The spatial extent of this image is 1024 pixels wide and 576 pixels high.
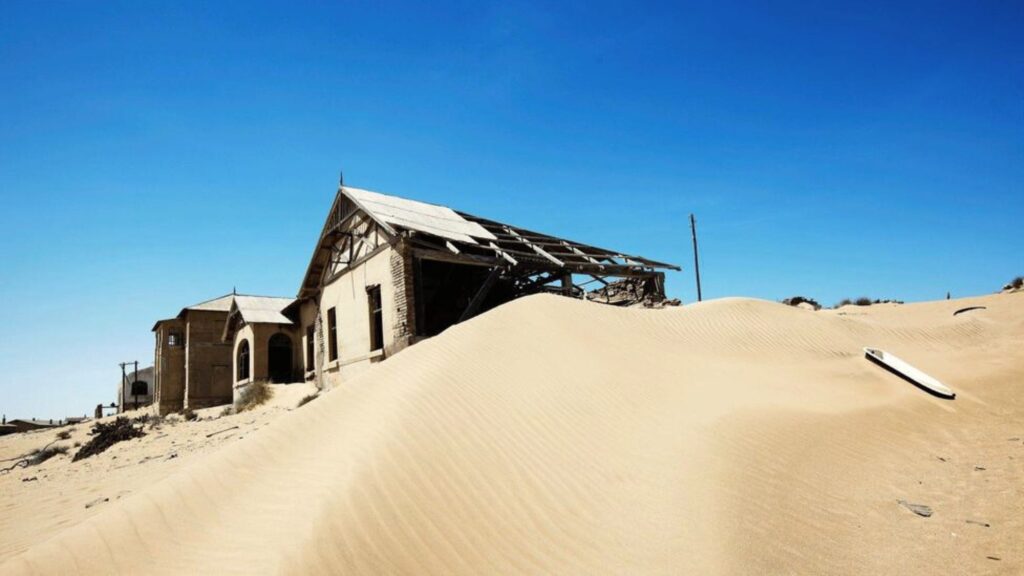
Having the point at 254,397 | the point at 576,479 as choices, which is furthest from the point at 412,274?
the point at 576,479

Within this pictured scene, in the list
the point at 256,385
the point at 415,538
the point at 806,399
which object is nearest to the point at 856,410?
the point at 806,399

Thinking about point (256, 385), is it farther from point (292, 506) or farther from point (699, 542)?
point (699, 542)

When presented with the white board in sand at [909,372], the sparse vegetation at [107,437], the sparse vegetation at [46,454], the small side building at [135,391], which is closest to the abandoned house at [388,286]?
the sparse vegetation at [107,437]

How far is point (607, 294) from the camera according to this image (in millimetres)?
19750

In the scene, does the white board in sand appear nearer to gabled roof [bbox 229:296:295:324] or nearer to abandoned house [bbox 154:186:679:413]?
abandoned house [bbox 154:186:679:413]

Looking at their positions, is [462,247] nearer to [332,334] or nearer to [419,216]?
[419,216]

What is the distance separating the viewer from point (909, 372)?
280 inches

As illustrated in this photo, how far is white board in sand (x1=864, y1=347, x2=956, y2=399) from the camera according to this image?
648 cm

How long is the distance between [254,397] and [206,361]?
8785mm

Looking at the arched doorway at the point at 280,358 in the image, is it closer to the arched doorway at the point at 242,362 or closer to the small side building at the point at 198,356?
the arched doorway at the point at 242,362

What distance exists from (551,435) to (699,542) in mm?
1547

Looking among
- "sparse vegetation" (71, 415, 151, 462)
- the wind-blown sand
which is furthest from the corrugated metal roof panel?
the wind-blown sand

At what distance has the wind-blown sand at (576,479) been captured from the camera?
10.5 ft

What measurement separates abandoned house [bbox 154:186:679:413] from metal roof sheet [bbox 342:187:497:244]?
6 cm
